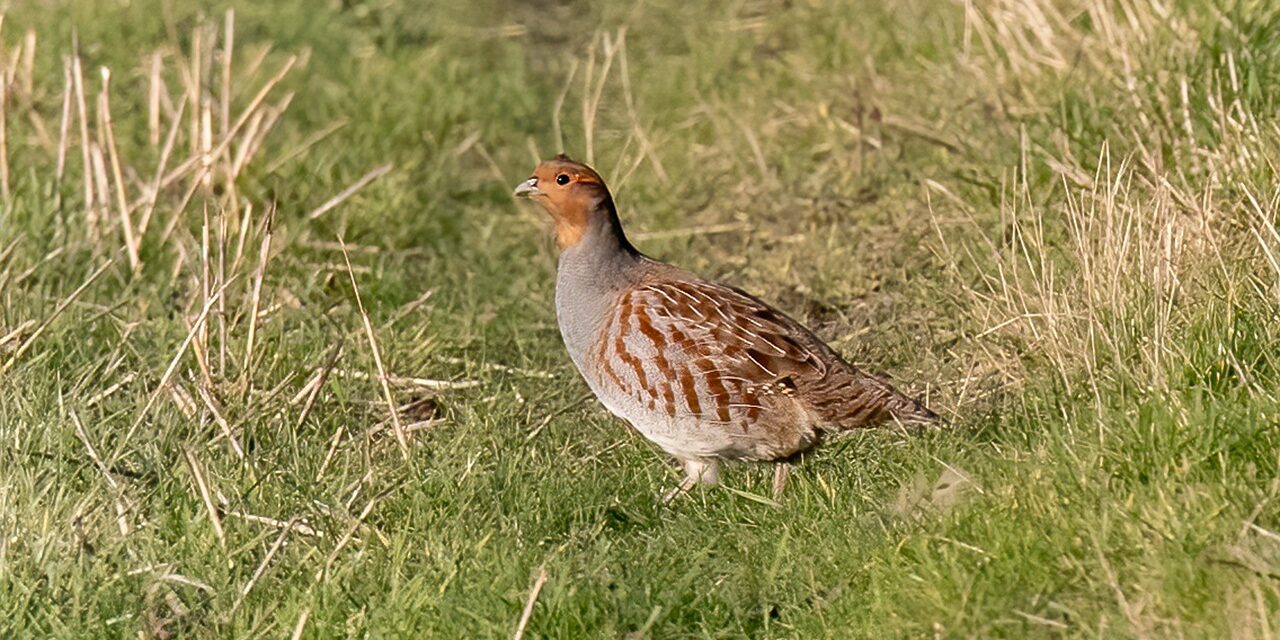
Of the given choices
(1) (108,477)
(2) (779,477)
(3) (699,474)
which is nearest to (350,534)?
(1) (108,477)

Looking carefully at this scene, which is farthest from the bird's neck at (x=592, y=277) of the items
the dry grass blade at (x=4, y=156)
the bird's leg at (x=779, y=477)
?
the dry grass blade at (x=4, y=156)

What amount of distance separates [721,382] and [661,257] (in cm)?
264

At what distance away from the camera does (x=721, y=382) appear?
17.2 feet

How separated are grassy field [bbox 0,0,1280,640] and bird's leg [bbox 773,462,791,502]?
5cm

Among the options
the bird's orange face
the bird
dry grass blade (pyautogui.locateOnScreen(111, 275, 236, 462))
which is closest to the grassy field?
dry grass blade (pyautogui.locateOnScreen(111, 275, 236, 462))

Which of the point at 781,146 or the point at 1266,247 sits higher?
the point at 1266,247

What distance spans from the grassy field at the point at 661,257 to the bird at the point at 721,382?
12 centimetres

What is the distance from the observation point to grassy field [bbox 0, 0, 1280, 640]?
171 inches

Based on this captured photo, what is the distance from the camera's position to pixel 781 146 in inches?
326

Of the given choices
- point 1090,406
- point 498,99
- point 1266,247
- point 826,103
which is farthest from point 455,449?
point 498,99

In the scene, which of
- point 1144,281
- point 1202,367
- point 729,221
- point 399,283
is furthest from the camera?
point 729,221

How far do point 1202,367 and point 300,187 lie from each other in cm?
436

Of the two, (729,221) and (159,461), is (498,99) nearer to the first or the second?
(729,221)

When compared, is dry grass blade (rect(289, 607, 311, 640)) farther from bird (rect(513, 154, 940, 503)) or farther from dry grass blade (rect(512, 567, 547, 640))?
bird (rect(513, 154, 940, 503))
